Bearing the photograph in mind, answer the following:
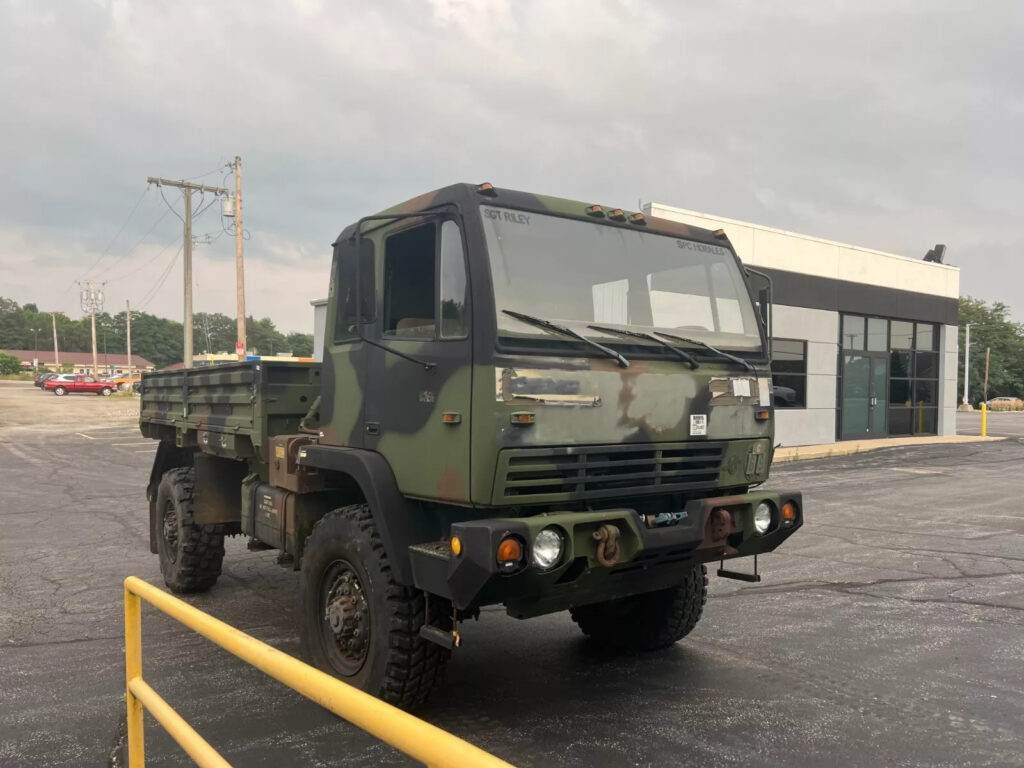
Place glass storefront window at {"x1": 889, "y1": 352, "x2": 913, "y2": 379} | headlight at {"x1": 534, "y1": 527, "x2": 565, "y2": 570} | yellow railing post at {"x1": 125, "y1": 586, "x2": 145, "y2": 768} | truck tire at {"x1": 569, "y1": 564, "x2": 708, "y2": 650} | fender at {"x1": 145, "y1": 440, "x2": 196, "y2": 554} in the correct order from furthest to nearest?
1. glass storefront window at {"x1": 889, "y1": 352, "x2": 913, "y2": 379}
2. fender at {"x1": 145, "y1": 440, "x2": 196, "y2": 554}
3. truck tire at {"x1": 569, "y1": 564, "x2": 708, "y2": 650}
4. headlight at {"x1": 534, "y1": 527, "x2": 565, "y2": 570}
5. yellow railing post at {"x1": 125, "y1": 586, "x2": 145, "y2": 768}

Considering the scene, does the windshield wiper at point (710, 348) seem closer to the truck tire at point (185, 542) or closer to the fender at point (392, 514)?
the fender at point (392, 514)

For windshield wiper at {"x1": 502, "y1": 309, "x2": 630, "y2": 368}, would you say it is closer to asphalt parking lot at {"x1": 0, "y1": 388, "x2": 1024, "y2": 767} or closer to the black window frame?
the black window frame

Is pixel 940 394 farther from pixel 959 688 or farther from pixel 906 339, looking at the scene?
pixel 959 688

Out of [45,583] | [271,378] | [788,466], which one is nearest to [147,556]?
[45,583]

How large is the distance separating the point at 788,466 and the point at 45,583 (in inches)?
530

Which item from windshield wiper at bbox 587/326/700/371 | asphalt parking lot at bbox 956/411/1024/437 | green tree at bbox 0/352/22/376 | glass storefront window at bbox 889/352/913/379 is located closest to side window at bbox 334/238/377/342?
windshield wiper at bbox 587/326/700/371

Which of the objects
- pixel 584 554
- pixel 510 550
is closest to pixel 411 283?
pixel 510 550

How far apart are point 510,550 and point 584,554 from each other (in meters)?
0.40

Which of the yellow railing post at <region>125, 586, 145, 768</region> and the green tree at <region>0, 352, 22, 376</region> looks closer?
the yellow railing post at <region>125, 586, 145, 768</region>

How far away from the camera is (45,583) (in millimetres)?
6809

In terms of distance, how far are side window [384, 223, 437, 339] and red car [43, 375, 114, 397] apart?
52607 mm

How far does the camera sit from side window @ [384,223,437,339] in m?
3.82

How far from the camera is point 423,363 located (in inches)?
148

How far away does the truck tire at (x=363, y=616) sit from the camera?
379 centimetres
